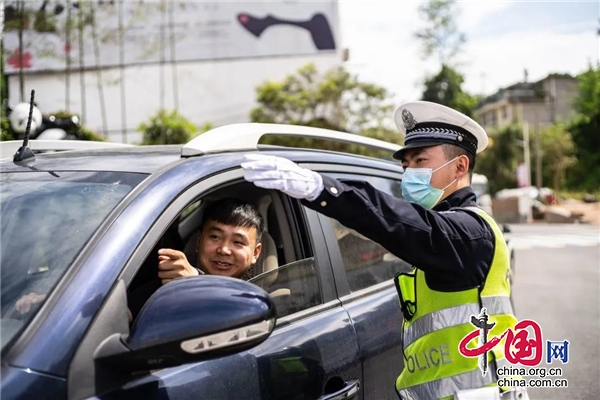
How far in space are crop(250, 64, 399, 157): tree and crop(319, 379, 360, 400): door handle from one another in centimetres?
3122

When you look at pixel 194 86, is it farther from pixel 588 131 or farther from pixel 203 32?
pixel 588 131

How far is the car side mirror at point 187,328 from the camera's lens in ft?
4.50

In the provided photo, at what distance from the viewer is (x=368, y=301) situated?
8.33 ft

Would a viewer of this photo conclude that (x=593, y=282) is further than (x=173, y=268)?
Yes

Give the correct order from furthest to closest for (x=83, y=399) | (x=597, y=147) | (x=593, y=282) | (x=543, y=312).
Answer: (x=597, y=147) < (x=593, y=282) < (x=543, y=312) < (x=83, y=399)

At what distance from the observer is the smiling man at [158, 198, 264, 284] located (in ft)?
7.69

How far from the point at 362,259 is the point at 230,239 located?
0.65 m

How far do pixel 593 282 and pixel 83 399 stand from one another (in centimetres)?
930

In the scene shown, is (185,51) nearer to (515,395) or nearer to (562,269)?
(562,269)

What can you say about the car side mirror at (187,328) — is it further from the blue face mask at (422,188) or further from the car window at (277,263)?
the blue face mask at (422,188)

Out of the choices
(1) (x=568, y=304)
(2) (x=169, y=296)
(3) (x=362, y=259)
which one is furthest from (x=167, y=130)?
(2) (x=169, y=296)

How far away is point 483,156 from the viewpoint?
53875 mm

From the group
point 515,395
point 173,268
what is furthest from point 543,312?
point 173,268

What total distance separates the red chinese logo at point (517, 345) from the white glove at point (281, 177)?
2.47ft
